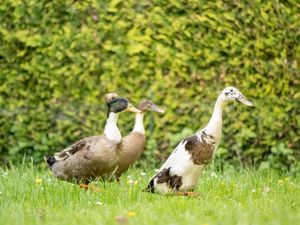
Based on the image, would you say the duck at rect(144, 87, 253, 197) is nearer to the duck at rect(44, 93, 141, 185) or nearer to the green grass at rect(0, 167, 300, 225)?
the green grass at rect(0, 167, 300, 225)

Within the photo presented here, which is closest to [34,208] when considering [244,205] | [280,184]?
[244,205]

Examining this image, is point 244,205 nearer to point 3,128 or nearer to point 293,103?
point 293,103

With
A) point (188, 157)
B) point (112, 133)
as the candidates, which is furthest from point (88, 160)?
point (188, 157)

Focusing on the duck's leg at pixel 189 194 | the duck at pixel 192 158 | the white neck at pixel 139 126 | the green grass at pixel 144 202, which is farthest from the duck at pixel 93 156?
the duck's leg at pixel 189 194

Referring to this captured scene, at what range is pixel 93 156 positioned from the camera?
7.47 m

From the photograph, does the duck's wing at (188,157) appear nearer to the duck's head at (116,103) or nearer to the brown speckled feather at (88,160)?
the brown speckled feather at (88,160)

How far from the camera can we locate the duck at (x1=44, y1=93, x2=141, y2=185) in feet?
24.6

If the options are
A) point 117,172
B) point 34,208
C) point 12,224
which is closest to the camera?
point 12,224

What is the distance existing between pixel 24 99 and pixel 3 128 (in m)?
0.40

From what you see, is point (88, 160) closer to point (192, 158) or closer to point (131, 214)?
point (192, 158)

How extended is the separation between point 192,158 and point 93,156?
1087mm

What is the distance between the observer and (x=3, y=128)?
998 cm

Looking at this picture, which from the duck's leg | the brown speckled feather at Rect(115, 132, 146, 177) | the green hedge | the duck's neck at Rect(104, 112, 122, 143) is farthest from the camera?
the green hedge

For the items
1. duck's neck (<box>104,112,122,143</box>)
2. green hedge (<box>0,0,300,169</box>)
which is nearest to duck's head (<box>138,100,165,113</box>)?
green hedge (<box>0,0,300,169</box>)
